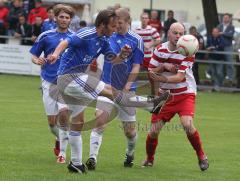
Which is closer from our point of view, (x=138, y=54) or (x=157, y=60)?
(x=157, y=60)

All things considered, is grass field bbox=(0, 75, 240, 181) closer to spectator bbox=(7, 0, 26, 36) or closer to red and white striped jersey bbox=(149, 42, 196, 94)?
red and white striped jersey bbox=(149, 42, 196, 94)

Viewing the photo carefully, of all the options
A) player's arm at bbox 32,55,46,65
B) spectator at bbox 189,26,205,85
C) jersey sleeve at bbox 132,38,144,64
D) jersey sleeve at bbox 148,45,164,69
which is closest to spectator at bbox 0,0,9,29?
spectator at bbox 189,26,205,85

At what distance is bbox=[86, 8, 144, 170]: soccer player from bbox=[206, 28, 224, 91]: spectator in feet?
45.4

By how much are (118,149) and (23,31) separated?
16.2m

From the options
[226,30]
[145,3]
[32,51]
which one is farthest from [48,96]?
[145,3]

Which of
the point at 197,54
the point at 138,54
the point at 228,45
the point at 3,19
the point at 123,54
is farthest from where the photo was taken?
the point at 3,19

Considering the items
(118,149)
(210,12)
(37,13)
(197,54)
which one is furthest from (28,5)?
(118,149)

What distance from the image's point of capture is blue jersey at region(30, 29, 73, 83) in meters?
12.0

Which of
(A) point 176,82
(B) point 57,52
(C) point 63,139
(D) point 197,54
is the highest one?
(B) point 57,52

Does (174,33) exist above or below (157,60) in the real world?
above

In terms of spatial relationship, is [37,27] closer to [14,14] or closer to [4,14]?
[14,14]

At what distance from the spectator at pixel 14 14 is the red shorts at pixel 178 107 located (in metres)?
18.6

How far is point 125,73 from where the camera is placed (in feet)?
38.9

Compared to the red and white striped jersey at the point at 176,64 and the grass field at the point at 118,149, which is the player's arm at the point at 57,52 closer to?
the grass field at the point at 118,149
